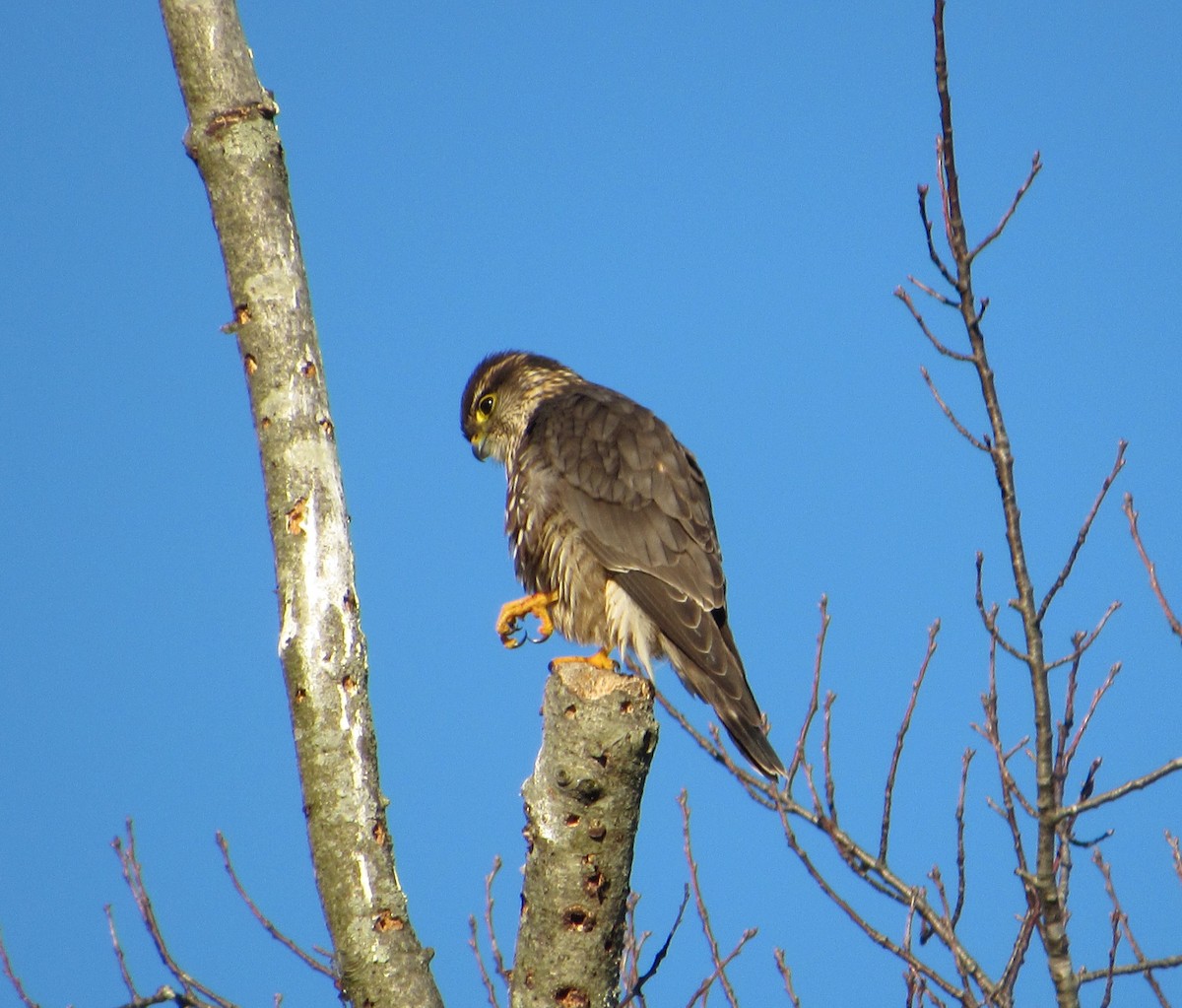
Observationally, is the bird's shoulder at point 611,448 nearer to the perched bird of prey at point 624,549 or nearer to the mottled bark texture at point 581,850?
the perched bird of prey at point 624,549

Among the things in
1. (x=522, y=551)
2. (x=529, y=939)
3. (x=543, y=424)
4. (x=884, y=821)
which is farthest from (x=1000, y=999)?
(x=543, y=424)

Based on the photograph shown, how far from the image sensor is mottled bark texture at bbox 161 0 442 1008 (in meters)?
2.58

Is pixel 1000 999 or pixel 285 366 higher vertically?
pixel 285 366

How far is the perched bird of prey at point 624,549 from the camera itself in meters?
4.30

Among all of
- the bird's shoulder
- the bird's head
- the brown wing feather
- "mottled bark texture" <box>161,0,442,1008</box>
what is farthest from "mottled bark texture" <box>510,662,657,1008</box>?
the bird's head

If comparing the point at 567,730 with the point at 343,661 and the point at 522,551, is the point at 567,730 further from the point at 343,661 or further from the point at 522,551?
the point at 522,551

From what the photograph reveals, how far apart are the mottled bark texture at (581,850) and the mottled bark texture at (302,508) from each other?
326 millimetres

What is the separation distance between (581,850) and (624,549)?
1737mm

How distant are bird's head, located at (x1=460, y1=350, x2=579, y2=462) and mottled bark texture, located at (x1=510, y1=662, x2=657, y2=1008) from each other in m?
2.78

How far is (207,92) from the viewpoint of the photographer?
9.34 feet

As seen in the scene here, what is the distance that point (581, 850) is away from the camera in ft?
9.34

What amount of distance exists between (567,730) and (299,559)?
722mm

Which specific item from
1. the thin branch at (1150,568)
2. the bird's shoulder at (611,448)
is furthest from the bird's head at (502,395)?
the thin branch at (1150,568)

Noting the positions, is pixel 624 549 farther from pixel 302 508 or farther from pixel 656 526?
pixel 302 508
